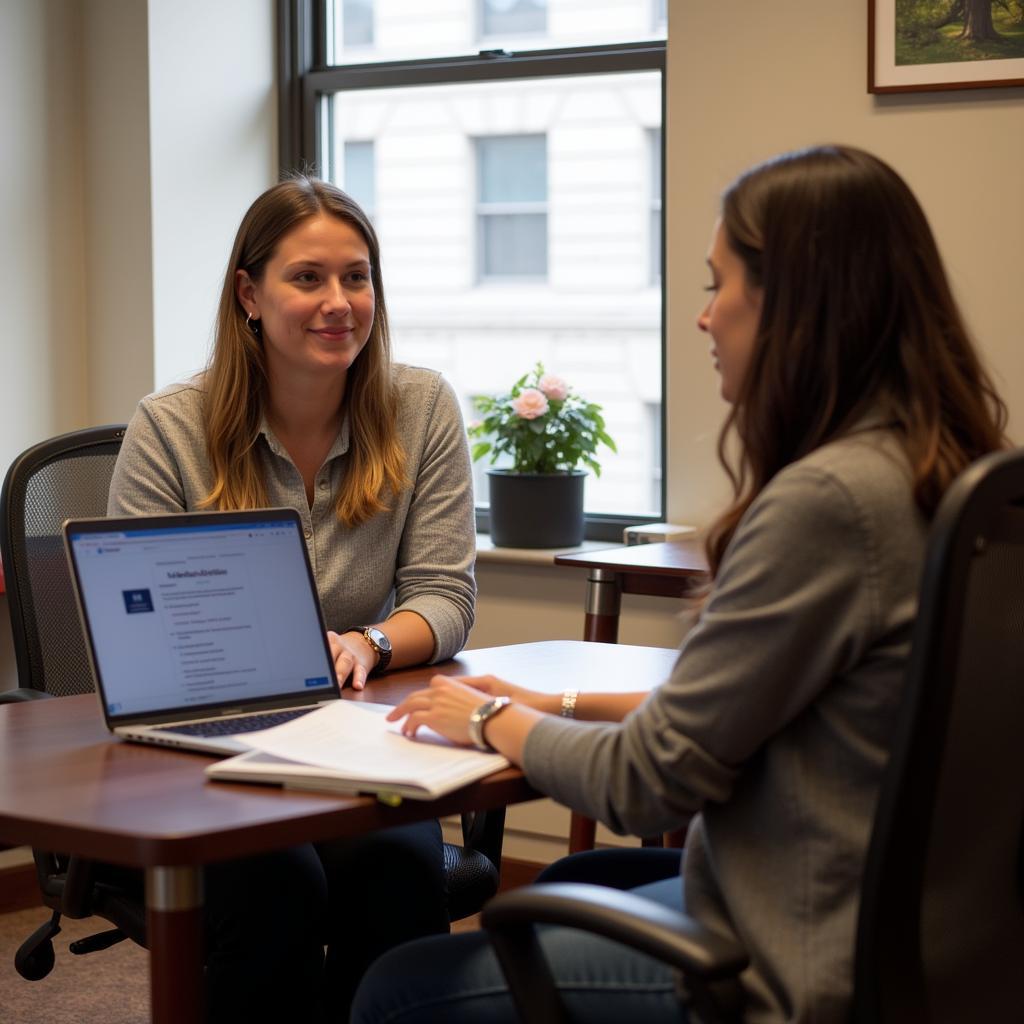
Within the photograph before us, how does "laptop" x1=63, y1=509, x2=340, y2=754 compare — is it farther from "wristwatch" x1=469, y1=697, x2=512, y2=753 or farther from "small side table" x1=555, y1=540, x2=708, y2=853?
"small side table" x1=555, y1=540, x2=708, y2=853

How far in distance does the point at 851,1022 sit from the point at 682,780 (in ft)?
0.72

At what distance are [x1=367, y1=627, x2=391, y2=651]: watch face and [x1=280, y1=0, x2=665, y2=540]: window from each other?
64.9 inches

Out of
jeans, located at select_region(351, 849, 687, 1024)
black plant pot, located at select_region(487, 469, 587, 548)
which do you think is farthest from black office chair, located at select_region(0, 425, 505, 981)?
black plant pot, located at select_region(487, 469, 587, 548)

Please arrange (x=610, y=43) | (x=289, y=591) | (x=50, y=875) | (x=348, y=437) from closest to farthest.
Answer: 1. (x=289, y=591)
2. (x=50, y=875)
3. (x=348, y=437)
4. (x=610, y=43)

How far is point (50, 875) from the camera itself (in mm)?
1939

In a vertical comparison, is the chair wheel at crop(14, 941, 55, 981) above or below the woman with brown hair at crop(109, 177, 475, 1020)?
below

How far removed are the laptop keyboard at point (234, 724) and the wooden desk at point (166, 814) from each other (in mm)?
45

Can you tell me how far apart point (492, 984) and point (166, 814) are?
31cm

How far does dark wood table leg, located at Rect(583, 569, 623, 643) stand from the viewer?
2691mm

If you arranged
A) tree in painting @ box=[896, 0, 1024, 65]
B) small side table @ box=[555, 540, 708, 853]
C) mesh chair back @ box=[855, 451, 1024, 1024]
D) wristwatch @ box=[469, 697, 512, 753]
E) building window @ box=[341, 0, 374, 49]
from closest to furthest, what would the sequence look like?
1. mesh chair back @ box=[855, 451, 1024, 1024]
2. wristwatch @ box=[469, 697, 512, 753]
3. small side table @ box=[555, 540, 708, 853]
4. tree in painting @ box=[896, 0, 1024, 65]
5. building window @ box=[341, 0, 374, 49]

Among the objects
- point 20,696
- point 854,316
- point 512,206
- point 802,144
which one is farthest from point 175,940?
point 512,206

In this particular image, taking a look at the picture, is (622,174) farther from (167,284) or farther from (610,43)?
(167,284)

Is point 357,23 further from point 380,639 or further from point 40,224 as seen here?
point 380,639

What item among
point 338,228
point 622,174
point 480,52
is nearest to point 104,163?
point 480,52
